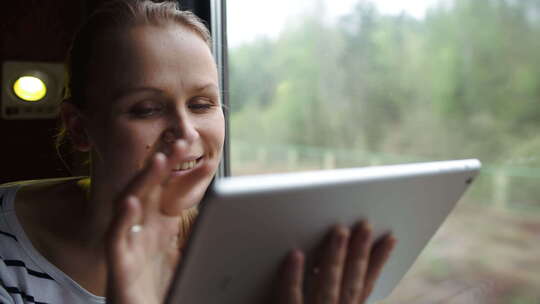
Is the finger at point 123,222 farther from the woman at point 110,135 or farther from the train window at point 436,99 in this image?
the train window at point 436,99

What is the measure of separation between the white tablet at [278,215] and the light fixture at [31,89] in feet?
3.06

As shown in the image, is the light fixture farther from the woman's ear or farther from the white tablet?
the white tablet

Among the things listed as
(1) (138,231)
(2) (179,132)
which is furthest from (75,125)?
(1) (138,231)

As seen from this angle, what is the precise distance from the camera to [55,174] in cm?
135

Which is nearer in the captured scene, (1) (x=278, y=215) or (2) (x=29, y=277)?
(1) (x=278, y=215)

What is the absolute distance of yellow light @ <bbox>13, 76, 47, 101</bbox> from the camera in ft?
4.18

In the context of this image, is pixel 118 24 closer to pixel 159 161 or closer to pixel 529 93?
pixel 159 161

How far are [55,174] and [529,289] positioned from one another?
4.25 ft

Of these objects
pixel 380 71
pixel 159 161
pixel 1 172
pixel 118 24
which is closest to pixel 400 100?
pixel 380 71

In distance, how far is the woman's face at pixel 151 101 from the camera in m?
0.93

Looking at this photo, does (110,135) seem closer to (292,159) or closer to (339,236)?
(339,236)

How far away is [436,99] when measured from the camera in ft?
4.40

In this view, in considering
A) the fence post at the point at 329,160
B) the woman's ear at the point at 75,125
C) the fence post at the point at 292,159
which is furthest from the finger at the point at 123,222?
the fence post at the point at 292,159

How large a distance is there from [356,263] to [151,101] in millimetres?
538
